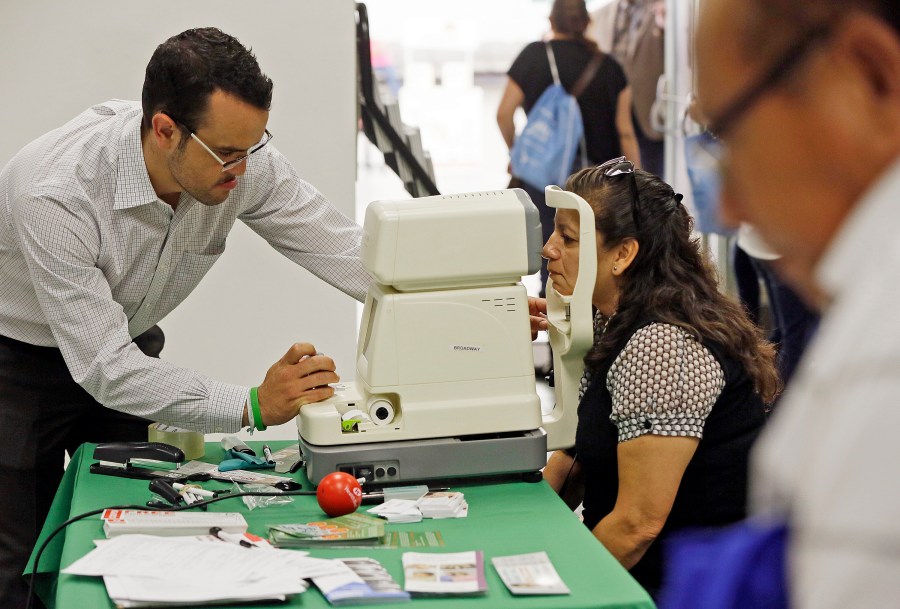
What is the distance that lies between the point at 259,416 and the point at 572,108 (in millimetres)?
3404

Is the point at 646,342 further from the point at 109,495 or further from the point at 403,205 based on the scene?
the point at 109,495

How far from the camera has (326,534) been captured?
155 centimetres

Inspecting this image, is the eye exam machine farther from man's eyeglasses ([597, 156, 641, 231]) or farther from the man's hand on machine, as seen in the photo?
man's eyeglasses ([597, 156, 641, 231])

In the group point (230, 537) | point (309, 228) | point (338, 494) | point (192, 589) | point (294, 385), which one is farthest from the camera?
point (309, 228)

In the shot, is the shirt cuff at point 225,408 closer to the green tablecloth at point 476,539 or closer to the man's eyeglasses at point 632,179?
the green tablecloth at point 476,539

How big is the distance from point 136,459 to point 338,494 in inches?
21.7

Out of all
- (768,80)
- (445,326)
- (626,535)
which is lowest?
(626,535)

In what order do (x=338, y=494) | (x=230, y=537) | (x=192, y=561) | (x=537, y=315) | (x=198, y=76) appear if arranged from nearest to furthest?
(x=192, y=561) < (x=230, y=537) < (x=338, y=494) < (x=198, y=76) < (x=537, y=315)

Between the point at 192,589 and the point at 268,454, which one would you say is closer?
the point at 192,589

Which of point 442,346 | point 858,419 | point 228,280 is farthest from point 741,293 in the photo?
point 858,419

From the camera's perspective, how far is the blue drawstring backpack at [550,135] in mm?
4969

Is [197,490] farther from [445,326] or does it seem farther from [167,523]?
[445,326]

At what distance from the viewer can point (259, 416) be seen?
6.43 ft

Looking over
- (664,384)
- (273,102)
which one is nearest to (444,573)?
(664,384)
